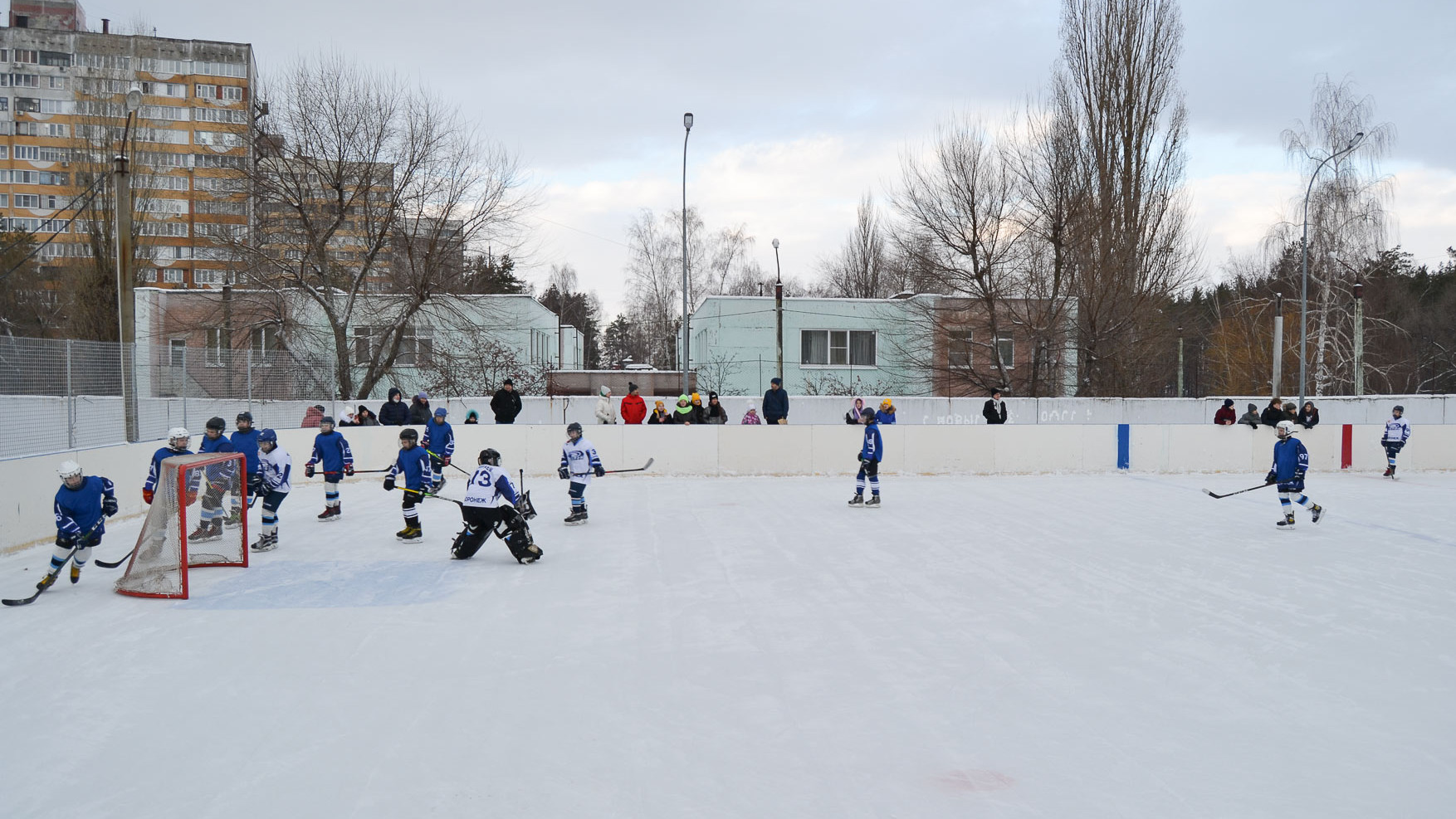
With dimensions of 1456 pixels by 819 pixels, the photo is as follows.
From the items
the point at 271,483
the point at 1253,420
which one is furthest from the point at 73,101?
the point at 1253,420

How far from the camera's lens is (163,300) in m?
25.9

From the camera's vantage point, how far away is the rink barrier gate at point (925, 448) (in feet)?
55.4

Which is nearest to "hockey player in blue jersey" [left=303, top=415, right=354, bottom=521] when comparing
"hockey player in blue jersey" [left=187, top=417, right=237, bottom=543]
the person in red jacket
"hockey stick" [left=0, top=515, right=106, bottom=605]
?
"hockey player in blue jersey" [left=187, top=417, right=237, bottom=543]

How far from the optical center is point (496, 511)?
9.23 meters

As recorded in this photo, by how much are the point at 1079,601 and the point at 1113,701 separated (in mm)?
2586

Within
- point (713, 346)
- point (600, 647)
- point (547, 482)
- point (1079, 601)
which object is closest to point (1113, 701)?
point (1079, 601)

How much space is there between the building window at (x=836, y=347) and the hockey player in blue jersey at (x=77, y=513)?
23939 millimetres

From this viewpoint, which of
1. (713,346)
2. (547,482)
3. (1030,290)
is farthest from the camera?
(713,346)

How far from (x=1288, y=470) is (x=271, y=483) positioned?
39.0ft

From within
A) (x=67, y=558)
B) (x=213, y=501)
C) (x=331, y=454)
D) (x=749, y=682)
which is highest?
(x=331, y=454)

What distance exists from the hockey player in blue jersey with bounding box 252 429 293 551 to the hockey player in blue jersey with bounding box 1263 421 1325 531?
37.9ft

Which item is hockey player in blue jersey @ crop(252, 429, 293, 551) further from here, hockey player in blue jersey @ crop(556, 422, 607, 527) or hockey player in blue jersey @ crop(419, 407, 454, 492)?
hockey player in blue jersey @ crop(556, 422, 607, 527)

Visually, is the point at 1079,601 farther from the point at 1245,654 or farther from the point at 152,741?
the point at 152,741

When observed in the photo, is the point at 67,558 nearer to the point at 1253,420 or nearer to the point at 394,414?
the point at 394,414
